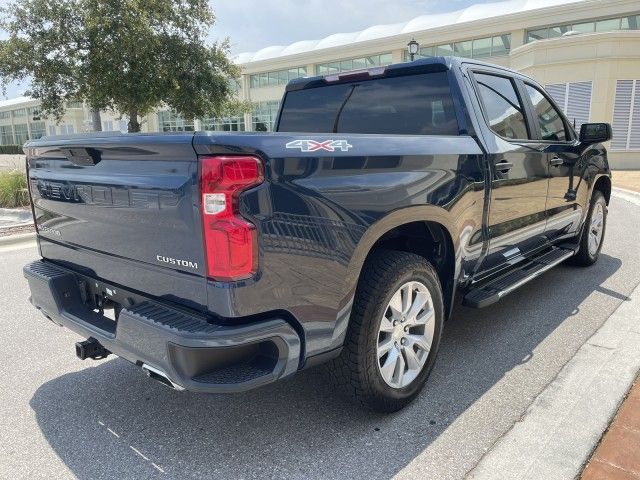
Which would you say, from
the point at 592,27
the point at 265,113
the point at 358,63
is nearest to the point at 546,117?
the point at 592,27

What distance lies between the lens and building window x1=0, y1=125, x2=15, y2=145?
251 ft

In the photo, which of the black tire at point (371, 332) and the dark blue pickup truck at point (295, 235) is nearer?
the dark blue pickup truck at point (295, 235)

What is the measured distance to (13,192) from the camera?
10797mm

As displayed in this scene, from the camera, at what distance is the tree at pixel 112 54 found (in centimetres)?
1484

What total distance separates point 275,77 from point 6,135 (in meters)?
59.7

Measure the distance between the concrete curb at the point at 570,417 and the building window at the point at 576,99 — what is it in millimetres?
20424

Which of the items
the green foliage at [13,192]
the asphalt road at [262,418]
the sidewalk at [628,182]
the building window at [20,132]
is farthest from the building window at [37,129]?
the asphalt road at [262,418]

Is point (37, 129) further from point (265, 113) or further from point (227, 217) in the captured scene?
point (227, 217)

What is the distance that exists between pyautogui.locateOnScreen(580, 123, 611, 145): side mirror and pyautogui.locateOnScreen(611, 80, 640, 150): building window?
18.8 meters

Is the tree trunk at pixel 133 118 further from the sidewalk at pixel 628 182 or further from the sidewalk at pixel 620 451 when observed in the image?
the sidewalk at pixel 620 451

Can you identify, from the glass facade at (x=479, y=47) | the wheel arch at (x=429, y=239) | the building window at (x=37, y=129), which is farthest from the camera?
the building window at (x=37, y=129)

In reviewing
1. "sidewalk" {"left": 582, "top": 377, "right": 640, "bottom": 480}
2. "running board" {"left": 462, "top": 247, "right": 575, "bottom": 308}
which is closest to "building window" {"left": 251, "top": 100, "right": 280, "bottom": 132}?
"running board" {"left": 462, "top": 247, "right": 575, "bottom": 308}

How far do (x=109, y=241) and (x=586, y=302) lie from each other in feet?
13.6

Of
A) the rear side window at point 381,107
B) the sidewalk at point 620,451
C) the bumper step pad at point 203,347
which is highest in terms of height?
the rear side window at point 381,107
